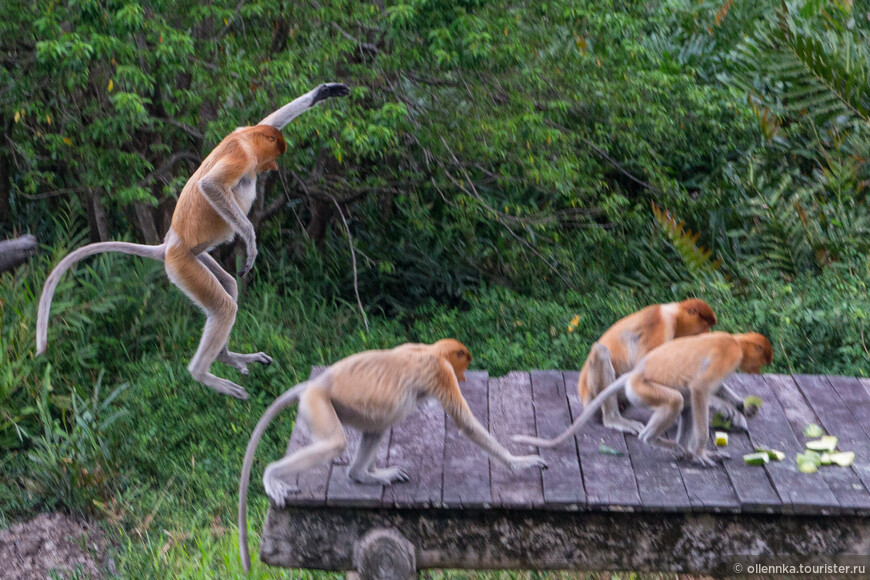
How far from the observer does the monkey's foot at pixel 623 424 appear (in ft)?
13.3

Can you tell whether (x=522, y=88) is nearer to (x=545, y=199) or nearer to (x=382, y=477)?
(x=545, y=199)

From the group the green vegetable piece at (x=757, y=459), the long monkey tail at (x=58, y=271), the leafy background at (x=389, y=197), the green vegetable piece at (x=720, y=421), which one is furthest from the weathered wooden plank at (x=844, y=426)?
the long monkey tail at (x=58, y=271)

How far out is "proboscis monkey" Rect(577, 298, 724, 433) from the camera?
3.94 metres

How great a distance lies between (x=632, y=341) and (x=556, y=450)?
2.03 ft

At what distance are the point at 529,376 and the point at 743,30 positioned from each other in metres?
5.73

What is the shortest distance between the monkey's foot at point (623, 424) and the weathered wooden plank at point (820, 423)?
2.15 feet

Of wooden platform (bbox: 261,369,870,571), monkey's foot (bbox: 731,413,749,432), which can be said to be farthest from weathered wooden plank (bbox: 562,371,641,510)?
monkey's foot (bbox: 731,413,749,432)

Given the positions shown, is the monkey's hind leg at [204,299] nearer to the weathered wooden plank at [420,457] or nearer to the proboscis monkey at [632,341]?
the weathered wooden plank at [420,457]

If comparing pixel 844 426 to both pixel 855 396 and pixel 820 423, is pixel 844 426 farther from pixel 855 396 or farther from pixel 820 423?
pixel 855 396

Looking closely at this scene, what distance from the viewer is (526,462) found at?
357cm

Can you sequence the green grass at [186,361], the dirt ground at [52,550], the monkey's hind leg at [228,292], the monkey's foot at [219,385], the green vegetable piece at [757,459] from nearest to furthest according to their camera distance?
the green vegetable piece at [757,459], the monkey's foot at [219,385], the monkey's hind leg at [228,292], the dirt ground at [52,550], the green grass at [186,361]

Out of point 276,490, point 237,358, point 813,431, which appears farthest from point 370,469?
point 813,431

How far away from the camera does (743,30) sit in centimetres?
891

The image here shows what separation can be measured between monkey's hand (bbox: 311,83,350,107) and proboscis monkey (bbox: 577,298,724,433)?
1.57 metres
